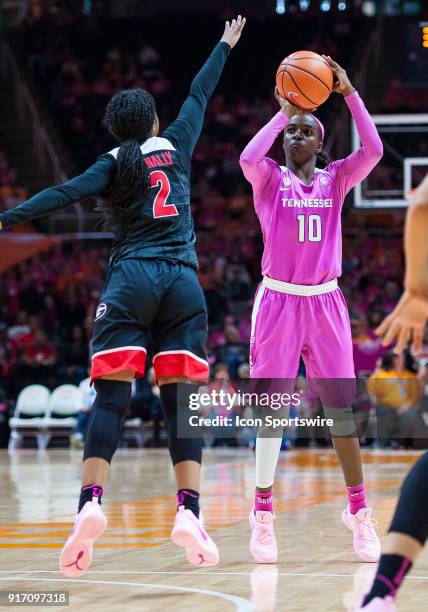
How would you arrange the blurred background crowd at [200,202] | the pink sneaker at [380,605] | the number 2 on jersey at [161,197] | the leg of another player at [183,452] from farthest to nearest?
the blurred background crowd at [200,202], the number 2 on jersey at [161,197], the leg of another player at [183,452], the pink sneaker at [380,605]

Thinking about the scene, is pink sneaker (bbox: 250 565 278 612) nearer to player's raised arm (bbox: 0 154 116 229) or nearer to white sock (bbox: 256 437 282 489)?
white sock (bbox: 256 437 282 489)

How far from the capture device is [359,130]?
567 cm

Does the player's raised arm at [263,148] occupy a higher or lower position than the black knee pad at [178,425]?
higher

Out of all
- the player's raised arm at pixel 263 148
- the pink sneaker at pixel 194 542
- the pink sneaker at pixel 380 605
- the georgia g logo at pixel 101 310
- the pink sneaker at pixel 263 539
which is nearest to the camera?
the pink sneaker at pixel 380 605

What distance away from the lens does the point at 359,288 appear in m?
18.4

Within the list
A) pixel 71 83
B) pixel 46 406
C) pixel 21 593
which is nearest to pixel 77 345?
pixel 46 406

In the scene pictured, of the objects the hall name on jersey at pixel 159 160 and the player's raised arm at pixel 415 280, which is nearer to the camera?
the player's raised arm at pixel 415 280

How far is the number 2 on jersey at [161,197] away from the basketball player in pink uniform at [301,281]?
927 millimetres

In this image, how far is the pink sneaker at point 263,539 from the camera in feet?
17.4

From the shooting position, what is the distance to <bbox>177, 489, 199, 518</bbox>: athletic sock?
4.50m

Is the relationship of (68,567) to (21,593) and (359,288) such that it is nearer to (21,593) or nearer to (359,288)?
(21,593)

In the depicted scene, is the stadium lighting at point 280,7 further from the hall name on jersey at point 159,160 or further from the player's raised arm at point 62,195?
the player's raised arm at point 62,195

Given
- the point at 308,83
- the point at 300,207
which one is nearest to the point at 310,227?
the point at 300,207

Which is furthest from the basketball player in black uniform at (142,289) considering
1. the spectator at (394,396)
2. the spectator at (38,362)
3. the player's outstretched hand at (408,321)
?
the spectator at (38,362)
